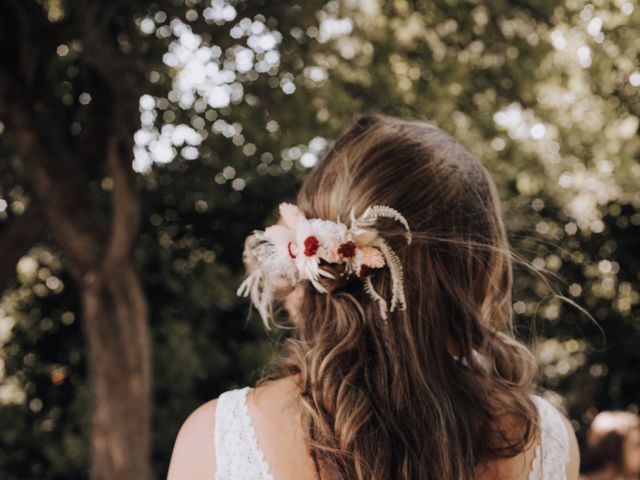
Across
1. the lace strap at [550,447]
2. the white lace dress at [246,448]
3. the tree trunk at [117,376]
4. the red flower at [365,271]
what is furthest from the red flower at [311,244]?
the tree trunk at [117,376]

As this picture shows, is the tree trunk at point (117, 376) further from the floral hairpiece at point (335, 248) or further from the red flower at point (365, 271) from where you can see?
the red flower at point (365, 271)

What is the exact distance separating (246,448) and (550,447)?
655mm

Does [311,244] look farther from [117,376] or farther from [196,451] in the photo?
[117,376]

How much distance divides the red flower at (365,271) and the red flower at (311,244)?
10 cm

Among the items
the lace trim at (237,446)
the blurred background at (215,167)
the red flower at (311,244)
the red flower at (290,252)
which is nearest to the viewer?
the lace trim at (237,446)

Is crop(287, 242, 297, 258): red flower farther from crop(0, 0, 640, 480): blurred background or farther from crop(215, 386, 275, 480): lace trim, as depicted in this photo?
crop(0, 0, 640, 480): blurred background

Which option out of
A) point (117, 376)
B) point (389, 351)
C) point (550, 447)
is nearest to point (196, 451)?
point (389, 351)

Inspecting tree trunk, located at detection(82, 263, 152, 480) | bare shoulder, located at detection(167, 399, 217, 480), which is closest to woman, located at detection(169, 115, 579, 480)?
bare shoulder, located at detection(167, 399, 217, 480)

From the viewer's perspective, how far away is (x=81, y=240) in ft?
13.9

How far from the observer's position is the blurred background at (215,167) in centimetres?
409

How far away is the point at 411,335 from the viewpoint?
1.53 meters

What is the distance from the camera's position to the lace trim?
1.46 meters

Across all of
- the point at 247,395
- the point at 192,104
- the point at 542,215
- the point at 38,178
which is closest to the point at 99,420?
the point at 38,178

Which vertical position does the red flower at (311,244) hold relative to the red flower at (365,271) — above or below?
above
